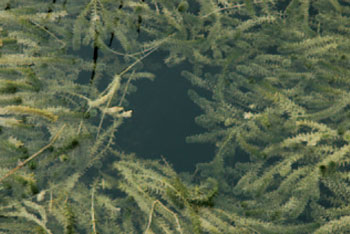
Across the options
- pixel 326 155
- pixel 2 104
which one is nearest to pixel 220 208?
pixel 326 155

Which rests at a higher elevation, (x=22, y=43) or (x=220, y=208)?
(x=22, y=43)

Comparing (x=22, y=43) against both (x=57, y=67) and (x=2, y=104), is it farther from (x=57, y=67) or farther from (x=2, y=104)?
(x=2, y=104)

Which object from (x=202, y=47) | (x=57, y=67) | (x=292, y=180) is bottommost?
(x=292, y=180)

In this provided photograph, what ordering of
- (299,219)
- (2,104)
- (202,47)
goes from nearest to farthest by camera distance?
(2,104)
(299,219)
(202,47)

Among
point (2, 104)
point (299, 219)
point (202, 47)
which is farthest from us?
point (202, 47)

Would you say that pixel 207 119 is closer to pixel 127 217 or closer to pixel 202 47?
pixel 202 47

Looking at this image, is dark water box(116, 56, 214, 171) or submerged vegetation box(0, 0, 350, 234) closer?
submerged vegetation box(0, 0, 350, 234)

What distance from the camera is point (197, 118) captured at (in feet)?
3.60

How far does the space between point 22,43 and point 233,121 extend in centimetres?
66

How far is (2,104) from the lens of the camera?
0.91 meters

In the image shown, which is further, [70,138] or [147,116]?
[147,116]

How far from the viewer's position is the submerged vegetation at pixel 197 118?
35.4 inches

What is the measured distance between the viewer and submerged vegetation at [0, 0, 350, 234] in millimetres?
900

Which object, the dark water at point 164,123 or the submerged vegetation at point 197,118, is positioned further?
the dark water at point 164,123
